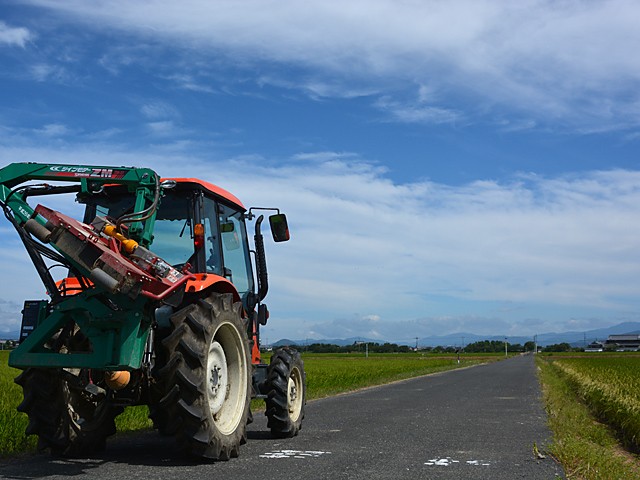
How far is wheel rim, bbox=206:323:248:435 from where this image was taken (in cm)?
700

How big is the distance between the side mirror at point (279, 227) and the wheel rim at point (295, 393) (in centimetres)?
188

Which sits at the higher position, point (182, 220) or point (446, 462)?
point (182, 220)

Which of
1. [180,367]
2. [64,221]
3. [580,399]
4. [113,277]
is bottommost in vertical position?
[580,399]

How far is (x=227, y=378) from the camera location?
740cm

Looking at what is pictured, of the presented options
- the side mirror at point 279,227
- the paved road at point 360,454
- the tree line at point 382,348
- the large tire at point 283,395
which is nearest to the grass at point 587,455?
the paved road at point 360,454

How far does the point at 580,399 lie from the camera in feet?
66.8

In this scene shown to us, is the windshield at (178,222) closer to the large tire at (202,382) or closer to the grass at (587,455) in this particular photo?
the large tire at (202,382)

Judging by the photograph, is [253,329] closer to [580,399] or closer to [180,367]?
[180,367]

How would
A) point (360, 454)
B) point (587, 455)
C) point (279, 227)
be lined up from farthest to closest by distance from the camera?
1. point (279, 227)
2. point (360, 454)
3. point (587, 455)

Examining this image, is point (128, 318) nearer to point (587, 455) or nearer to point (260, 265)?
point (260, 265)

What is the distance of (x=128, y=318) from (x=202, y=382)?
2.99 ft

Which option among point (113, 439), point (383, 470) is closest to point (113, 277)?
point (383, 470)

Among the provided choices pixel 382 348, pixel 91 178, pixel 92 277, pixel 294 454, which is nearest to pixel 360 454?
pixel 294 454

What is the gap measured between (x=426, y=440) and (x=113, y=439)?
3.95m
